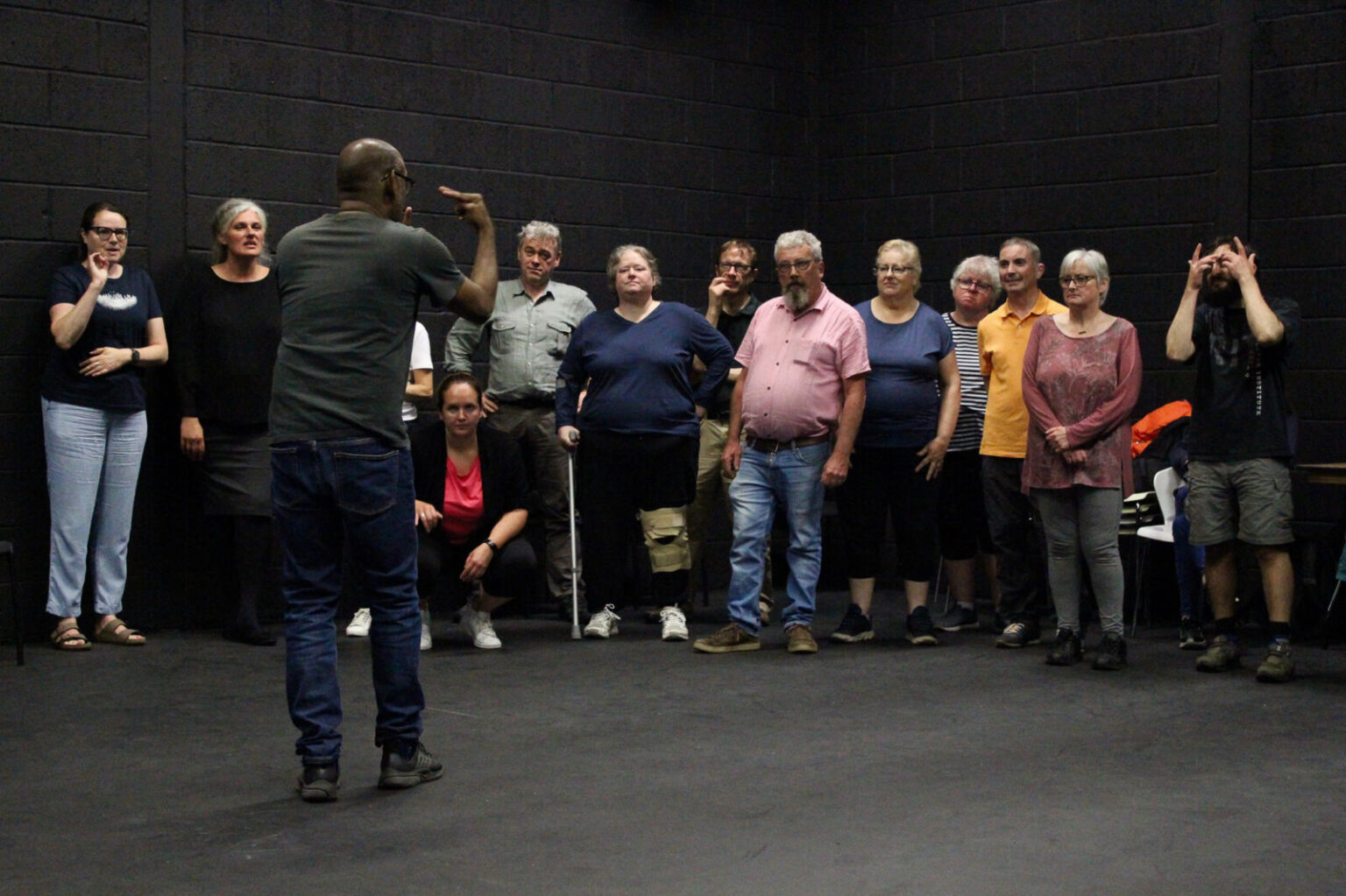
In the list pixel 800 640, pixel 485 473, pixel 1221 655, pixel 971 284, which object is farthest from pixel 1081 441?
pixel 485 473

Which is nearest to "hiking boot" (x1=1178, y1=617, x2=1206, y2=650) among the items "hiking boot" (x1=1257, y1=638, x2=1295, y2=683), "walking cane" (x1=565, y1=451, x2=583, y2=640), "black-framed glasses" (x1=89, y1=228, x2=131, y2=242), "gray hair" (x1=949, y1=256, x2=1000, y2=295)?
"hiking boot" (x1=1257, y1=638, x2=1295, y2=683)

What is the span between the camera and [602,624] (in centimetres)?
602

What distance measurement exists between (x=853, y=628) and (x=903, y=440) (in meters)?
0.71

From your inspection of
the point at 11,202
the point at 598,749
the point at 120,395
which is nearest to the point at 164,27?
the point at 11,202

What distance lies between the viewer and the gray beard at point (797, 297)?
5.57m

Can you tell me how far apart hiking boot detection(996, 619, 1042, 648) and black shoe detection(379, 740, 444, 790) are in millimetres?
2684

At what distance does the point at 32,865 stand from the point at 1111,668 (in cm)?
346

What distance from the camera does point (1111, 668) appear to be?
208 inches

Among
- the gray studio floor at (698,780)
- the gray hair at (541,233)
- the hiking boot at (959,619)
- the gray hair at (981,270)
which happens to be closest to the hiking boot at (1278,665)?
the gray studio floor at (698,780)

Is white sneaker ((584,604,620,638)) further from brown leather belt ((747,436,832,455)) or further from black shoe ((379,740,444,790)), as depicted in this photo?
black shoe ((379,740,444,790))

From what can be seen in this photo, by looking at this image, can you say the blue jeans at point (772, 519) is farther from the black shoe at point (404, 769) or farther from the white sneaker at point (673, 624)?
the black shoe at point (404, 769)

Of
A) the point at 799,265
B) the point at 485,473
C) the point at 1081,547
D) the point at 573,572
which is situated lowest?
the point at 573,572

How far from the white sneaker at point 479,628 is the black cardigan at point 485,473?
11.0 inches

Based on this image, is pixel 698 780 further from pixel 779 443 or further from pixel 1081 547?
pixel 1081 547
